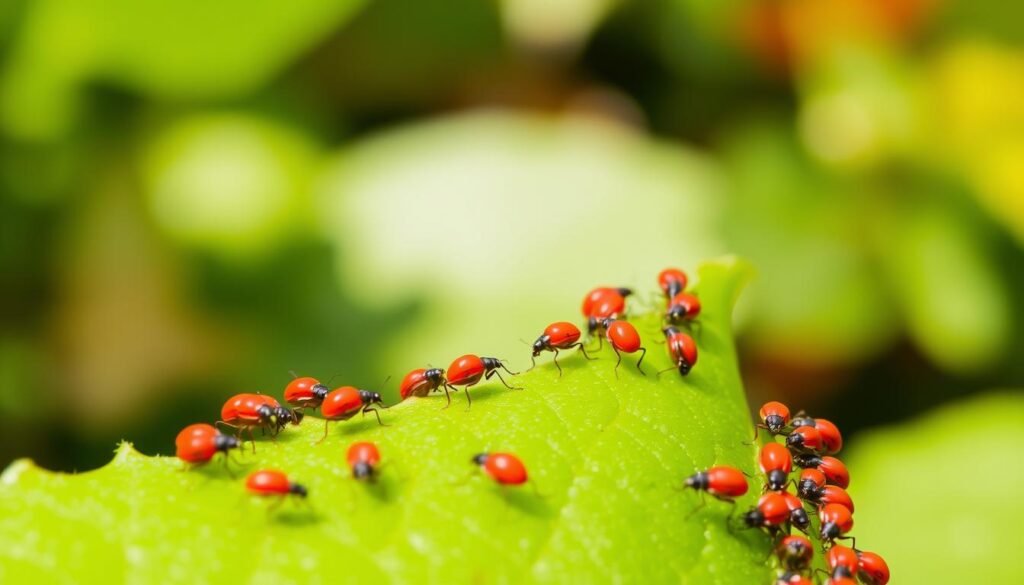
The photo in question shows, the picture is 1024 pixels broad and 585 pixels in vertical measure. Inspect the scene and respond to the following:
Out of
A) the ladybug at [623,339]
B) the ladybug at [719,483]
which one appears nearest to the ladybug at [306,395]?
the ladybug at [623,339]

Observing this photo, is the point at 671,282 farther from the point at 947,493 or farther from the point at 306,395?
the point at 947,493

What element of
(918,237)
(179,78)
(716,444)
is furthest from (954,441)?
(179,78)

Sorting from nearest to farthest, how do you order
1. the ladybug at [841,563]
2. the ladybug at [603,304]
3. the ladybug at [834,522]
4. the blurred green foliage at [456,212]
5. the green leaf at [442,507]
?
the green leaf at [442,507] → the ladybug at [841,563] → the ladybug at [834,522] → the ladybug at [603,304] → the blurred green foliage at [456,212]

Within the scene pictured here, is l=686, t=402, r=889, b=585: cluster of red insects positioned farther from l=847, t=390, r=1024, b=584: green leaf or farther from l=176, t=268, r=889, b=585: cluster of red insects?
l=847, t=390, r=1024, b=584: green leaf

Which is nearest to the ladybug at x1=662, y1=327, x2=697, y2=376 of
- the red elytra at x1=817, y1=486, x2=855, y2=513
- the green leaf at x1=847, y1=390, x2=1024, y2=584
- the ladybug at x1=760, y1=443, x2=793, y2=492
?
the ladybug at x1=760, y1=443, x2=793, y2=492

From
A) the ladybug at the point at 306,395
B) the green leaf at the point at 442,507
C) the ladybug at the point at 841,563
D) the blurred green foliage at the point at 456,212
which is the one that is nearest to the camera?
the green leaf at the point at 442,507

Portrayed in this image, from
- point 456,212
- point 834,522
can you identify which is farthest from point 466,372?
point 456,212

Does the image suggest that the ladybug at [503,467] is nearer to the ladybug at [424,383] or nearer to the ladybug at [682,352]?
the ladybug at [424,383]
